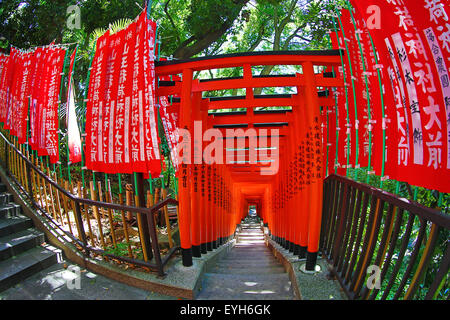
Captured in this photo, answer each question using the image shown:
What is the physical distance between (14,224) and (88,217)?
1599mm

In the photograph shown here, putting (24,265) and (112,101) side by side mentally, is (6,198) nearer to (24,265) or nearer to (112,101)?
(24,265)

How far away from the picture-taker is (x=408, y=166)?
2381 mm

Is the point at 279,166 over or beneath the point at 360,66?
beneath

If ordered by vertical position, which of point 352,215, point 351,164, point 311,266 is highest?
point 351,164

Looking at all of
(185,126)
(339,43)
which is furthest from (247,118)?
(339,43)

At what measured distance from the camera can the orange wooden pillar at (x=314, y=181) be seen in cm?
384

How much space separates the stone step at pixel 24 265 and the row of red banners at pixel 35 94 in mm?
1853

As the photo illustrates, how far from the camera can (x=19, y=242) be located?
4.27 meters

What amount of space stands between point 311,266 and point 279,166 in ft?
18.0

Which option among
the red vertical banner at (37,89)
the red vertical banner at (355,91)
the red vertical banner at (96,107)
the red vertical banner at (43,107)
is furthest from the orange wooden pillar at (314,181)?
the red vertical banner at (37,89)

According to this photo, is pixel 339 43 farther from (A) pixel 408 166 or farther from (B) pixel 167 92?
(B) pixel 167 92

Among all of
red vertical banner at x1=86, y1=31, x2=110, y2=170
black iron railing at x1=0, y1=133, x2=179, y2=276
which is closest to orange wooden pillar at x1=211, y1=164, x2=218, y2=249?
black iron railing at x1=0, y1=133, x2=179, y2=276

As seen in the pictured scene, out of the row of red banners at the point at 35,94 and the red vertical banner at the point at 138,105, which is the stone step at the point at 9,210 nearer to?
the row of red banners at the point at 35,94

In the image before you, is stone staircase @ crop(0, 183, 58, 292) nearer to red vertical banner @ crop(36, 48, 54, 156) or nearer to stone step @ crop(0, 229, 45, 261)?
stone step @ crop(0, 229, 45, 261)
